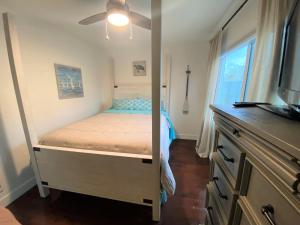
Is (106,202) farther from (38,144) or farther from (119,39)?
(119,39)

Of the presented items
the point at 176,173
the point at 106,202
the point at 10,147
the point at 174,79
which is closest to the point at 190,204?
the point at 176,173

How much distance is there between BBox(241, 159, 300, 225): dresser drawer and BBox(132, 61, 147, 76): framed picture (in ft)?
10.2

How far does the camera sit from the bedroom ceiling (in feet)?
5.14

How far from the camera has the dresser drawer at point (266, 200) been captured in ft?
1.23

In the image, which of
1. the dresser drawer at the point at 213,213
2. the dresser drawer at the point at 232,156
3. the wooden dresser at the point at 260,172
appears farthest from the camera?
the dresser drawer at the point at 213,213

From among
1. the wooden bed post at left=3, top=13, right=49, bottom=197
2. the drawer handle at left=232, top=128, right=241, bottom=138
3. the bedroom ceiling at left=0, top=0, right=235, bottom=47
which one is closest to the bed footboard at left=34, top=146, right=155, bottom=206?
the wooden bed post at left=3, top=13, right=49, bottom=197

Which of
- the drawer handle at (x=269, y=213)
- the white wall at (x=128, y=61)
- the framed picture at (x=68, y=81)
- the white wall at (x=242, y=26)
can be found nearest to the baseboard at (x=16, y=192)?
the framed picture at (x=68, y=81)

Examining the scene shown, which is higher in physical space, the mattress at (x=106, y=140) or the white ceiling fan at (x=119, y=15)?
the white ceiling fan at (x=119, y=15)

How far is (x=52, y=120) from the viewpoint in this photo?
7.26ft

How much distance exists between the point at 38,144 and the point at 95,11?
5.66 feet

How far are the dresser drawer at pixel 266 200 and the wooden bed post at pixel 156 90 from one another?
0.67 meters

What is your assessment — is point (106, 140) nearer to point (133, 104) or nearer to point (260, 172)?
point (260, 172)

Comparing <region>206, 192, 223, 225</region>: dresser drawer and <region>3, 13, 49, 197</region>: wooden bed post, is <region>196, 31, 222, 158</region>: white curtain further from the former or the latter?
<region>3, 13, 49, 197</region>: wooden bed post

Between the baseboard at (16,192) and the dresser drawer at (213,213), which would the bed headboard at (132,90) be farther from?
the dresser drawer at (213,213)
